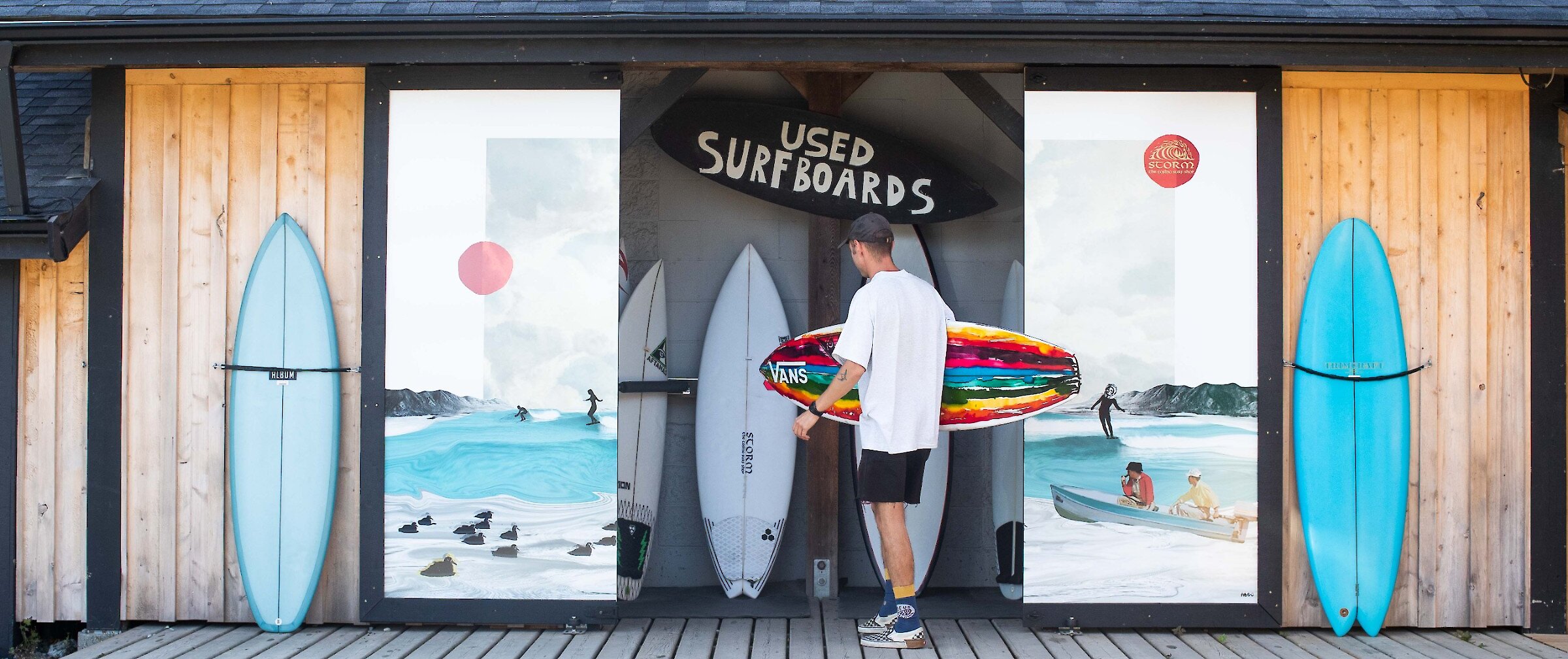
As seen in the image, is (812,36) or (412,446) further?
(412,446)

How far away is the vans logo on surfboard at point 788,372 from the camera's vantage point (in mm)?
3422

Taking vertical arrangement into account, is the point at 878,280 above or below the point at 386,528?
above

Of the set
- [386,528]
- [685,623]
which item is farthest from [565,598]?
[386,528]

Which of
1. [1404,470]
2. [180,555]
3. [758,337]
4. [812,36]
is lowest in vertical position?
[180,555]

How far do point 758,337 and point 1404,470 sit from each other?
2259 millimetres

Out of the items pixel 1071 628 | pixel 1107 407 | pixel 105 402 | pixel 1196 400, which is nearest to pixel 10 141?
pixel 105 402

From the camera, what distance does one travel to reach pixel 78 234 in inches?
129

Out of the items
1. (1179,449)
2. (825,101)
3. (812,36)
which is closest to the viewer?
(812,36)

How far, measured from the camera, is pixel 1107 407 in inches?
128

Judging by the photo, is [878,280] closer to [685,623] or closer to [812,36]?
[812,36]

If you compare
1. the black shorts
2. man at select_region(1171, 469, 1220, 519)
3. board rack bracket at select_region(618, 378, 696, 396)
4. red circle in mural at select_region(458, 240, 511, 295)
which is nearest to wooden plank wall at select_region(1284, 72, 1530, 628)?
man at select_region(1171, 469, 1220, 519)

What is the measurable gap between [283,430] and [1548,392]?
13.4 ft

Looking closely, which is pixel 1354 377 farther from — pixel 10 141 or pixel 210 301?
pixel 10 141

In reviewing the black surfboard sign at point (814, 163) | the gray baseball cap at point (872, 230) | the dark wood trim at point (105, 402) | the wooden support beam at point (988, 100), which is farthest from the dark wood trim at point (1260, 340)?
the dark wood trim at point (105, 402)
